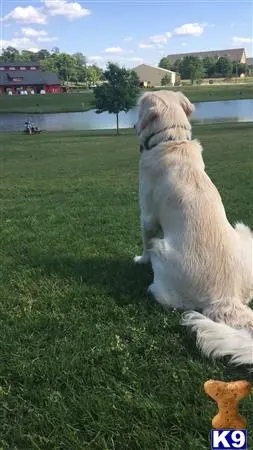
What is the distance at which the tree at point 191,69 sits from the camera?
14450cm

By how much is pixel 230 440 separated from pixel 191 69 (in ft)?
498

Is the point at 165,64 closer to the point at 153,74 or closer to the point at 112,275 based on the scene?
the point at 153,74

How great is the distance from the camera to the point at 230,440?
2320 mm

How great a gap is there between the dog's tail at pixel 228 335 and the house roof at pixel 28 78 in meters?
139

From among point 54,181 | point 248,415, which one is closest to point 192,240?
point 248,415

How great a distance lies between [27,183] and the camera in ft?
43.0

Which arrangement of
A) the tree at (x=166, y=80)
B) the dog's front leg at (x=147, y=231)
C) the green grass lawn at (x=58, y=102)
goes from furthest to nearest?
1. the tree at (x=166, y=80)
2. the green grass lawn at (x=58, y=102)
3. the dog's front leg at (x=147, y=231)

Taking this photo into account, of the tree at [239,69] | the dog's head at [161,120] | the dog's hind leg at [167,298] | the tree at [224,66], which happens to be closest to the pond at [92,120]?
the dog's head at [161,120]

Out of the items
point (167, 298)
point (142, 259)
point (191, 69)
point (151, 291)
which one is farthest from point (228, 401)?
point (191, 69)

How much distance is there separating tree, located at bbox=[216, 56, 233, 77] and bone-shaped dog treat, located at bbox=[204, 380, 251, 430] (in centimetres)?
17102

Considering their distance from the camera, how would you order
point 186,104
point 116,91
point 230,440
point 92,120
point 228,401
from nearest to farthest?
1. point 230,440
2. point 228,401
3. point 186,104
4. point 116,91
5. point 92,120

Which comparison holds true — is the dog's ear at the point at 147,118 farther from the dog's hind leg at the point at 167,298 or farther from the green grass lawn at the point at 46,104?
the green grass lawn at the point at 46,104

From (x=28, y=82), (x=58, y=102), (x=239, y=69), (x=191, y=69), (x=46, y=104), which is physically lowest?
(x=46, y=104)

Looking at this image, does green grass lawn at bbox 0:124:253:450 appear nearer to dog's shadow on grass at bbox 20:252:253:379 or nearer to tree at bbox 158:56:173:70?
dog's shadow on grass at bbox 20:252:253:379
